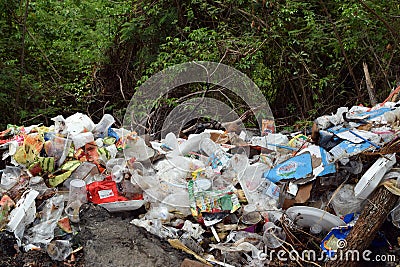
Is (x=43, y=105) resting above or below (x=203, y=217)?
below

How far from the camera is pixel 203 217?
8.66ft

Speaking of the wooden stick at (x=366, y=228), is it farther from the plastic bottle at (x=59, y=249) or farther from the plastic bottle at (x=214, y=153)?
the plastic bottle at (x=59, y=249)

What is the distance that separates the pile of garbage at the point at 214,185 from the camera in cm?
249

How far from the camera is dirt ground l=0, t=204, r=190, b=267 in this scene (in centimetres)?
232

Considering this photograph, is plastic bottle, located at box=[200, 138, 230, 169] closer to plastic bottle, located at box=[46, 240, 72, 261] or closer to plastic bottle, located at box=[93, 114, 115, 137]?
plastic bottle, located at box=[93, 114, 115, 137]

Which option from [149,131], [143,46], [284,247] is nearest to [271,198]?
[284,247]

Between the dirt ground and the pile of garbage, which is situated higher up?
the pile of garbage

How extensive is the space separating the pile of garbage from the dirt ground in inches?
2.1

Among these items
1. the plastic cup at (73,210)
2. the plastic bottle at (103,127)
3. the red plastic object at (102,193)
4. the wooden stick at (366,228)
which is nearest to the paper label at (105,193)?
the red plastic object at (102,193)

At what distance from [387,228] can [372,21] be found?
314cm

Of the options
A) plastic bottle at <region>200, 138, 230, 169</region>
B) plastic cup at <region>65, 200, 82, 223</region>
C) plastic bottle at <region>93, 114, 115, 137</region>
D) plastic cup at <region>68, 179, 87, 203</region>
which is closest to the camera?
plastic cup at <region>65, 200, 82, 223</region>

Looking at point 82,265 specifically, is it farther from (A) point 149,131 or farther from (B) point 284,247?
(A) point 149,131

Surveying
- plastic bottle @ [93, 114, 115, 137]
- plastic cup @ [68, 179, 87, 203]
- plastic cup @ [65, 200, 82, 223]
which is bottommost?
plastic cup @ [65, 200, 82, 223]

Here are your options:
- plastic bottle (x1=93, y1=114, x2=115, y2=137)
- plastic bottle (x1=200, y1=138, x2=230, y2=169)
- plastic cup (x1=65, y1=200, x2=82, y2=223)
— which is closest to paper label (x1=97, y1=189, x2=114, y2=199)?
plastic cup (x1=65, y1=200, x2=82, y2=223)
